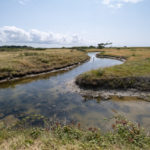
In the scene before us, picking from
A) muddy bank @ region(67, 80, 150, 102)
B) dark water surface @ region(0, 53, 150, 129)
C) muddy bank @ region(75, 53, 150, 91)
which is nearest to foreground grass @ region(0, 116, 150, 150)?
dark water surface @ region(0, 53, 150, 129)

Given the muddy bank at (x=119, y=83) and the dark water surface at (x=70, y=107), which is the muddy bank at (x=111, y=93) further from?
the dark water surface at (x=70, y=107)

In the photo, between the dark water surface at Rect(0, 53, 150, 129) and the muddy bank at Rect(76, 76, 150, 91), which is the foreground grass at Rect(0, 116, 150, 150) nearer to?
the dark water surface at Rect(0, 53, 150, 129)

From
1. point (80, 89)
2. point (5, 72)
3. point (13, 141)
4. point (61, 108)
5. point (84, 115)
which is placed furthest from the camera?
point (5, 72)

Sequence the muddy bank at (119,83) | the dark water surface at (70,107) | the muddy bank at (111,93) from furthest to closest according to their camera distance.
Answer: the muddy bank at (119,83) < the muddy bank at (111,93) < the dark water surface at (70,107)

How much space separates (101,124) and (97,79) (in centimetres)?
833

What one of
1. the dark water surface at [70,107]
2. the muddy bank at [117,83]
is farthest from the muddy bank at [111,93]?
the dark water surface at [70,107]

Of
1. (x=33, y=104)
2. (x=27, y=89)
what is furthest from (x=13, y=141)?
(x=27, y=89)

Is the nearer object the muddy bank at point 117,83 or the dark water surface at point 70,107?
the dark water surface at point 70,107

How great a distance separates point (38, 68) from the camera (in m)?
27.8

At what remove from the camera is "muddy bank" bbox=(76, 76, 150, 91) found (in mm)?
15131

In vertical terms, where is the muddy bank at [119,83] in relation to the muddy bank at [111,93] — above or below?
above

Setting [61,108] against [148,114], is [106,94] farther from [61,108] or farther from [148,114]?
[61,108]

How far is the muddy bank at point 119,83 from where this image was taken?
15131 millimetres

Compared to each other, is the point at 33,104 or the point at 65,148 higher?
the point at 65,148
